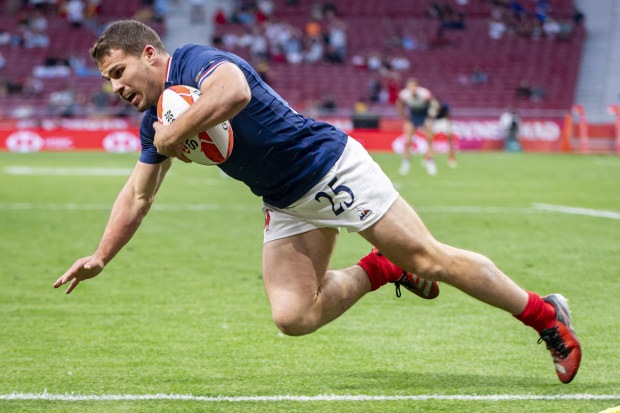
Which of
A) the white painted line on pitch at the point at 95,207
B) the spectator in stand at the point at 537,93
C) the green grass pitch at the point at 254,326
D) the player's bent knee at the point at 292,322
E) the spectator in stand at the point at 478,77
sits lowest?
the spectator in stand at the point at 537,93

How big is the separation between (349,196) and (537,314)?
1219 mm

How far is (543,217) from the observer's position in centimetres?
1188

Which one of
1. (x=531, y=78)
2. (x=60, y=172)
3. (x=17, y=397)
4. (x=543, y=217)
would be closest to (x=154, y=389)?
(x=17, y=397)

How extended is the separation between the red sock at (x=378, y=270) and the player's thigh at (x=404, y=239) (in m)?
0.67

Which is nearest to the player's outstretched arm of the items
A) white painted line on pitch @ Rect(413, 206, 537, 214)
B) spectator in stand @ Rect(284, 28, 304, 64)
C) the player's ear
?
the player's ear

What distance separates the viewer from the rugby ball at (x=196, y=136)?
3748 mm

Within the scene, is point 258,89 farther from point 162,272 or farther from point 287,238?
point 162,272

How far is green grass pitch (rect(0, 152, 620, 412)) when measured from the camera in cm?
438

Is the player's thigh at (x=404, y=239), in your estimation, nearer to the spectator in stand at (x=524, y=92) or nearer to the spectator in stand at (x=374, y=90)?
the spectator in stand at (x=374, y=90)

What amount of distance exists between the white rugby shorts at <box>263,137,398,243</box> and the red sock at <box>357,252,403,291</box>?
2.08 feet

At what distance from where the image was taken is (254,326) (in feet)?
19.3

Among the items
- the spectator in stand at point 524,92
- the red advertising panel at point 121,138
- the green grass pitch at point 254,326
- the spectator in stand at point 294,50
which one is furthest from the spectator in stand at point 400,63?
the green grass pitch at point 254,326

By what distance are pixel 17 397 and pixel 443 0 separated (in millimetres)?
37104

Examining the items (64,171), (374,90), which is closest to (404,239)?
(64,171)
